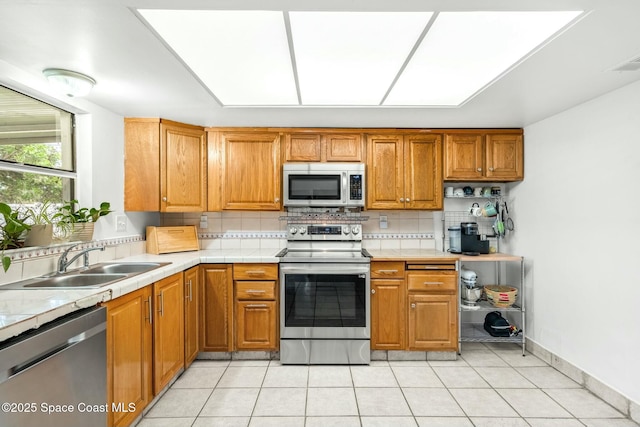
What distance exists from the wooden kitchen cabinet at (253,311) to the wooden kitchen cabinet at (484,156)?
205 centimetres

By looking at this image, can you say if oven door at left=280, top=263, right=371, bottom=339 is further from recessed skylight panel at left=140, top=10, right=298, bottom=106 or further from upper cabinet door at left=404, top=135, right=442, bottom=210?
recessed skylight panel at left=140, top=10, right=298, bottom=106

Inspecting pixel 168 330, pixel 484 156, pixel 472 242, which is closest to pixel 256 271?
pixel 168 330

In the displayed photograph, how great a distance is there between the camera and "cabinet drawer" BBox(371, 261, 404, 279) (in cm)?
276

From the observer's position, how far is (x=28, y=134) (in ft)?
6.53

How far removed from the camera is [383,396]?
86.9 inches

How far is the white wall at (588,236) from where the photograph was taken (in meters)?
2.02

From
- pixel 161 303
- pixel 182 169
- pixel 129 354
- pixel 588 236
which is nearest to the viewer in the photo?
pixel 129 354

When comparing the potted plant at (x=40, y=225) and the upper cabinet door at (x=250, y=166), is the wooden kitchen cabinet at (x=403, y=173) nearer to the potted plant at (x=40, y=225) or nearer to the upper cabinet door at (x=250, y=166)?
the upper cabinet door at (x=250, y=166)

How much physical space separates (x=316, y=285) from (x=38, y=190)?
210 cm

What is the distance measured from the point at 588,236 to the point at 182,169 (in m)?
3.40

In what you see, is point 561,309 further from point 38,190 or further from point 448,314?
point 38,190

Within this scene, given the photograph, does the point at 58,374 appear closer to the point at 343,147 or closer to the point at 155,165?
the point at 155,165

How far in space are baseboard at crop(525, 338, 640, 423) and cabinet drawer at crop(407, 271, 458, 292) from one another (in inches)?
37.6

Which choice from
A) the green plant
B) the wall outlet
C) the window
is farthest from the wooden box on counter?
the window
